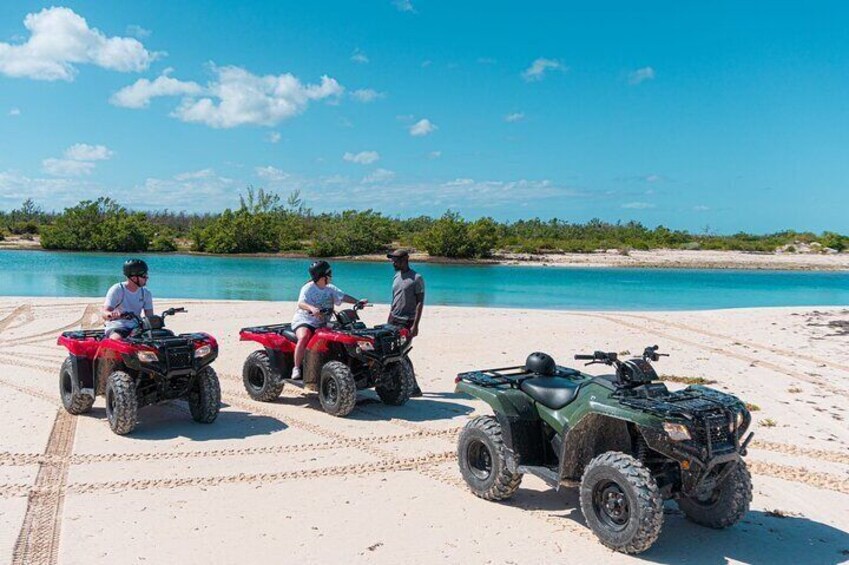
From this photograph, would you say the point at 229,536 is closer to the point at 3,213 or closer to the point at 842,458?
the point at 842,458

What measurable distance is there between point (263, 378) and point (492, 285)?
32240 millimetres

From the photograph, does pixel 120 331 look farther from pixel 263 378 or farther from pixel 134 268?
pixel 263 378

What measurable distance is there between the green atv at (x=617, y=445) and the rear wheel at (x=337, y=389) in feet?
7.66

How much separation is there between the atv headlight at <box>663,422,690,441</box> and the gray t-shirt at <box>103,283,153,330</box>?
209 inches

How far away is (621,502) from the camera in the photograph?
14.1ft

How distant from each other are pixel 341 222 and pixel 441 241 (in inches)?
466

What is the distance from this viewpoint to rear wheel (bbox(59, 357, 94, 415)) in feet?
24.2

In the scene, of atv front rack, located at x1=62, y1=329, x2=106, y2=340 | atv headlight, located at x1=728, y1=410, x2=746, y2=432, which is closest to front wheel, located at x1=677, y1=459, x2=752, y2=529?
atv headlight, located at x1=728, y1=410, x2=746, y2=432

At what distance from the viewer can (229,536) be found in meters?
4.55

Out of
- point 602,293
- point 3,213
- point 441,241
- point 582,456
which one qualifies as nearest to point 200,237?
point 441,241

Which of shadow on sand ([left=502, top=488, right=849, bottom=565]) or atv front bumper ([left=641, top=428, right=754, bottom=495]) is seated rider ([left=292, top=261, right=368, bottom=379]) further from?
atv front bumper ([left=641, top=428, right=754, bottom=495])

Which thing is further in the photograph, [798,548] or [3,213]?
[3,213]

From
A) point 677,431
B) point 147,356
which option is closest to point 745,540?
point 677,431

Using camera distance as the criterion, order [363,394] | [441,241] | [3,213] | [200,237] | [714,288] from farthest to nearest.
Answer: [3,213] → [200,237] → [441,241] → [714,288] → [363,394]
